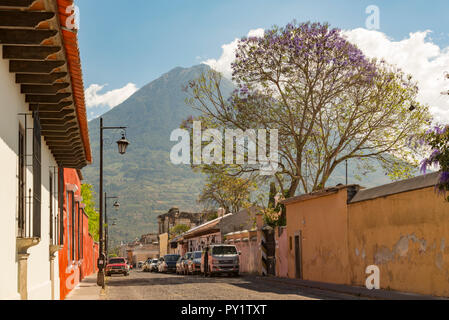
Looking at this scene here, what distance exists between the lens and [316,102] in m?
34.4

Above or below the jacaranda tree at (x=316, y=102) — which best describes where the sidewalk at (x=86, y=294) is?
below

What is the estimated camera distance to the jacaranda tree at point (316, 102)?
32875 mm

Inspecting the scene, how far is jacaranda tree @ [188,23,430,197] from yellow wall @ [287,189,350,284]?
425cm

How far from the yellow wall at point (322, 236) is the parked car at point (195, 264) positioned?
11.9m

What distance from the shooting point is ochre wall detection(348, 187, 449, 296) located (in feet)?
59.2

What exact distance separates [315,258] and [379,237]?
700 cm

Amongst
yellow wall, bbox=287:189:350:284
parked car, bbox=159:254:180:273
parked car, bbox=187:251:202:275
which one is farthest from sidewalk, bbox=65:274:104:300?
parked car, bbox=159:254:180:273

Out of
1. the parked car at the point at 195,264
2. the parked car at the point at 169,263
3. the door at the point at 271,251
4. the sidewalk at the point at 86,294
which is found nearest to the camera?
the sidewalk at the point at 86,294

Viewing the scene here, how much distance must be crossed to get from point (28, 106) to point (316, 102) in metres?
25.2

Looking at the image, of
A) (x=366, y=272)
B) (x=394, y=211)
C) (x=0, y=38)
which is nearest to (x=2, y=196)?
(x=0, y=38)

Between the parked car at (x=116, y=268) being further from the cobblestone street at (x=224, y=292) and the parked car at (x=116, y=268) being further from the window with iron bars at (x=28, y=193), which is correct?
the window with iron bars at (x=28, y=193)

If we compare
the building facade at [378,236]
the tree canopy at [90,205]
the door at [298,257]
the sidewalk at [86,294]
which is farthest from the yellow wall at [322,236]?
the tree canopy at [90,205]

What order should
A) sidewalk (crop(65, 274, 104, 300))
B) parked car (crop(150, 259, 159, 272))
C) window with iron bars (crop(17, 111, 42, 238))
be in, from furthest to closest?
parked car (crop(150, 259, 159, 272)) → sidewalk (crop(65, 274, 104, 300)) → window with iron bars (crop(17, 111, 42, 238))

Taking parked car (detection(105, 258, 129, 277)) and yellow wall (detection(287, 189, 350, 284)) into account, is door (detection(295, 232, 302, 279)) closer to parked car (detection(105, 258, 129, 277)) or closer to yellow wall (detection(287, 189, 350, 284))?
yellow wall (detection(287, 189, 350, 284))
